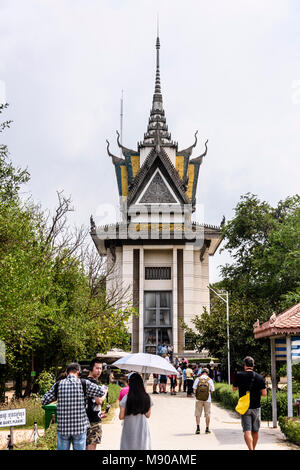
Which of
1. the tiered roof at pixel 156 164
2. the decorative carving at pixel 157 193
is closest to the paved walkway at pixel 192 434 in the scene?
the decorative carving at pixel 157 193

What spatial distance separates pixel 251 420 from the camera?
9.74m

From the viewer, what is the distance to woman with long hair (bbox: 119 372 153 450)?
7.02 metres

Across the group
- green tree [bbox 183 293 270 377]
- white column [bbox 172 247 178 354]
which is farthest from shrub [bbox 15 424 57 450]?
white column [bbox 172 247 178 354]

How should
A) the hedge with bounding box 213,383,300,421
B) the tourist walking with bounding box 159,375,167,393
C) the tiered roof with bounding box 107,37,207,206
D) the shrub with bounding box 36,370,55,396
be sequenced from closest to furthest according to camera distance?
the hedge with bounding box 213,383,300,421 < the shrub with bounding box 36,370,55,396 < the tourist walking with bounding box 159,375,167,393 < the tiered roof with bounding box 107,37,207,206

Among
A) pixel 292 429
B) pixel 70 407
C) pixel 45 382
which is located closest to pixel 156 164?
pixel 45 382

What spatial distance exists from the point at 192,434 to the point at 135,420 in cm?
752

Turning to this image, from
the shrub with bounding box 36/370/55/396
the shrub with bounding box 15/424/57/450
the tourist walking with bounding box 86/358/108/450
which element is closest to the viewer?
the tourist walking with bounding box 86/358/108/450

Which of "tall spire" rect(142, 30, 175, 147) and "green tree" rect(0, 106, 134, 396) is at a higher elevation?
"tall spire" rect(142, 30, 175, 147)

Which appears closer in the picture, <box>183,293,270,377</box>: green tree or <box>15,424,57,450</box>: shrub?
<box>15,424,57,450</box>: shrub

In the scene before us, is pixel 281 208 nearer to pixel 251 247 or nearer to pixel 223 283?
pixel 251 247

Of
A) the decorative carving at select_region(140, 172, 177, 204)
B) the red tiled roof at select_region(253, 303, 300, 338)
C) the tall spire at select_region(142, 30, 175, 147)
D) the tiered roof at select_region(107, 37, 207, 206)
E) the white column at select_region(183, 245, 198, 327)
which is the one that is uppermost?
the tall spire at select_region(142, 30, 175, 147)

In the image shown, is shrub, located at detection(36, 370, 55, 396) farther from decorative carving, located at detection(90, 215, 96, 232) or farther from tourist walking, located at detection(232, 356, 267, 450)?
decorative carving, located at detection(90, 215, 96, 232)

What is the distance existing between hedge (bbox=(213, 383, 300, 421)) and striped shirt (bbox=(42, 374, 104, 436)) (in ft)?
30.0

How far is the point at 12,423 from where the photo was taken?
29.9 feet
